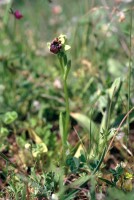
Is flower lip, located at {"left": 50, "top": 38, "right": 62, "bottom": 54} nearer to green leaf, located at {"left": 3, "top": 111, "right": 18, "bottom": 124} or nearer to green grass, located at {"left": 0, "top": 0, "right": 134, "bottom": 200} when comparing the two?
green grass, located at {"left": 0, "top": 0, "right": 134, "bottom": 200}

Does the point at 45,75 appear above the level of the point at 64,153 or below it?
above

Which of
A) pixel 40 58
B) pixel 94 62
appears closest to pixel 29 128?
pixel 94 62

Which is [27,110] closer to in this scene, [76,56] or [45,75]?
[45,75]

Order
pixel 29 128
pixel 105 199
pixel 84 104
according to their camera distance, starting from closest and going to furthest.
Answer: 1. pixel 105 199
2. pixel 29 128
3. pixel 84 104

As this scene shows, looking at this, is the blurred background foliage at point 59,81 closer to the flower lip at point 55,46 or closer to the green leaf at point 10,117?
the green leaf at point 10,117

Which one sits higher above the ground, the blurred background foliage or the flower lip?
the flower lip

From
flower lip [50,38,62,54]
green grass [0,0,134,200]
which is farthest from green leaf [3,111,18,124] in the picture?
flower lip [50,38,62,54]

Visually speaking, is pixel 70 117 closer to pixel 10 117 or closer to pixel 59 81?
pixel 59 81

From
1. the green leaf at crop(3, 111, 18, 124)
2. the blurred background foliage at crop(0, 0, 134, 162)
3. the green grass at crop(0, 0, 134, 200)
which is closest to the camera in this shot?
the green grass at crop(0, 0, 134, 200)

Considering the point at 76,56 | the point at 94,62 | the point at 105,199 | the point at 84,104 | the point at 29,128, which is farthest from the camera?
the point at 76,56

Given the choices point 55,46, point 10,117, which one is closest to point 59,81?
point 10,117

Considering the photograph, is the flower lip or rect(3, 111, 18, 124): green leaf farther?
rect(3, 111, 18, 124): green leaf
